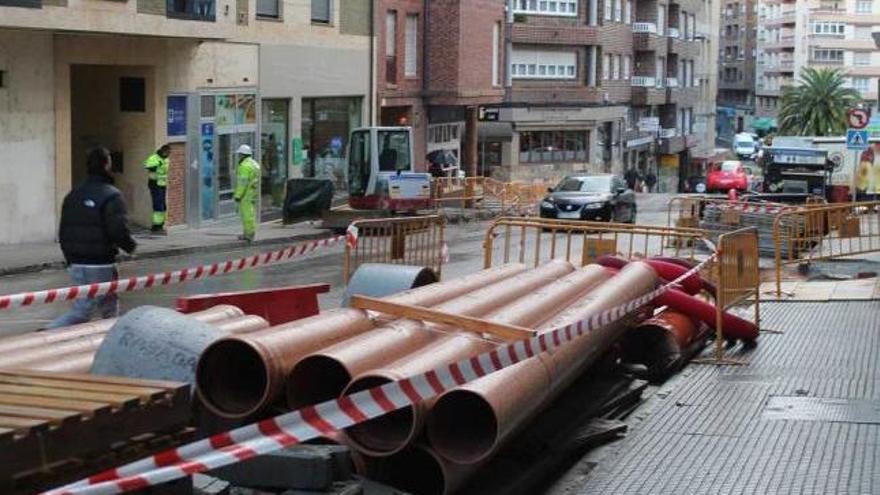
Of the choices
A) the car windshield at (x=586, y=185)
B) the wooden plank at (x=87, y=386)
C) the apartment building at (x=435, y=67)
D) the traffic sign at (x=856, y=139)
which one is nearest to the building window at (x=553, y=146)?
the apartment building at (x=435, y=67)

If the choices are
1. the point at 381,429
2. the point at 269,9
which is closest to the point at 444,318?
the point at 381,429

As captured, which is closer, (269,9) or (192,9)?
(192,9)

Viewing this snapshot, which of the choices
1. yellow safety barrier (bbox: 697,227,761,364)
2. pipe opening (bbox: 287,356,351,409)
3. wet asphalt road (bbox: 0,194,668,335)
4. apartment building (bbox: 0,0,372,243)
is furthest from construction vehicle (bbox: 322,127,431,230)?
pipe opening (bbox: 287,356,351,409)

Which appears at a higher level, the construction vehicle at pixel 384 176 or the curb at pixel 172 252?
the construction vehicle at pixel 384 176

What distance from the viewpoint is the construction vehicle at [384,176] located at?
3347 cm

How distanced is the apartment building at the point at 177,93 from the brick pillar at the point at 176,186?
3 centimetres

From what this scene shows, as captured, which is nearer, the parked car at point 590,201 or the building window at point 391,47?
the parked car at point 590,201

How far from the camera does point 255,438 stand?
5848mm

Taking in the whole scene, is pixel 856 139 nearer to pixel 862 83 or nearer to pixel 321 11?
pixel 321 11

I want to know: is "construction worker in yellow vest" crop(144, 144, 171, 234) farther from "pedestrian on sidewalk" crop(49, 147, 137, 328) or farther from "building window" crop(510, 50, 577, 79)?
"building window" crop(510, 50, 577, 79)

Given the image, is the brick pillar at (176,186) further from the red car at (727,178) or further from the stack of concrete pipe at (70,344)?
the red car at (727,178)

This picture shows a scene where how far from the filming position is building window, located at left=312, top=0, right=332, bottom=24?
3572 cm

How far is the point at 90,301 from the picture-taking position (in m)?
11.2

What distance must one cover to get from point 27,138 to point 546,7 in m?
39.7
